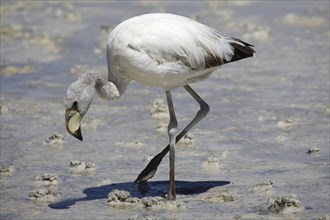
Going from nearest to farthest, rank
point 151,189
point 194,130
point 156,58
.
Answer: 1. point 156,58
2. point 151,189
3. point 194,130

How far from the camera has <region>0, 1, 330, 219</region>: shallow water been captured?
709cm

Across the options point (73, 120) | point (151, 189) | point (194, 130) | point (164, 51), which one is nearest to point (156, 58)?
point (164, 51)

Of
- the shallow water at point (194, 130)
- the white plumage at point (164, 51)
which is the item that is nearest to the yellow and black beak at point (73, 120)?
the white plumage at point (164, 51)

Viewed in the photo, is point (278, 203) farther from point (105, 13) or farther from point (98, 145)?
point (105, 13)

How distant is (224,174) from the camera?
7.69m

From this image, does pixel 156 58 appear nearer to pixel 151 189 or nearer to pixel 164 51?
pixel 164 51

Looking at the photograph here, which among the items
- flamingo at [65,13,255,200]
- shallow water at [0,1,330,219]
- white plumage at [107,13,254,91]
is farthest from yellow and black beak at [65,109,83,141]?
shallow water at [0,1,330,219]

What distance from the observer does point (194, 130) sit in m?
9.01

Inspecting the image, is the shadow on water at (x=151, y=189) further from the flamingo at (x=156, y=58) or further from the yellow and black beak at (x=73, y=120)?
the yellow and black beak at (x=73, y=120)

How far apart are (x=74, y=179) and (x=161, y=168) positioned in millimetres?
800

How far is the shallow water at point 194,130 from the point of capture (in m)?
7.09

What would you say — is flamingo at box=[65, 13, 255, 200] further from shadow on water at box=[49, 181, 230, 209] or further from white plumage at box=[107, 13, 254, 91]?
shadow on water at box=[49, 181, 230, 209]

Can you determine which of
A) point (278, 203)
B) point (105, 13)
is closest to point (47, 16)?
point (105, 13)

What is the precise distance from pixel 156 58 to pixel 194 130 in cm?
220
